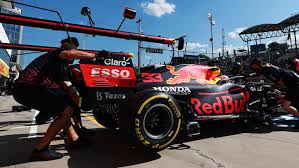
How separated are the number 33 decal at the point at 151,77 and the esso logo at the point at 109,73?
1.49ft

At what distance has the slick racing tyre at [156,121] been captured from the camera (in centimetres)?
331

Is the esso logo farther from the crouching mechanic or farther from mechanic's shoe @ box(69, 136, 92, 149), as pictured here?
mechanic's shoe @ box(69, 136, 92, 149)

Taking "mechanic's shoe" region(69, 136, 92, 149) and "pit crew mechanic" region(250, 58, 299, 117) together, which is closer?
"mechanic's shoe" region(69, 136, 92, 149)

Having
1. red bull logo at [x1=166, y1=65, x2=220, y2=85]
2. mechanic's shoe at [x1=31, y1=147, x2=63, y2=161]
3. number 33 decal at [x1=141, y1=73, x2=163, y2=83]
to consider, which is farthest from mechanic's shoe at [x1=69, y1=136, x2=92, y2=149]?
red bull logo at [x1=166, y1=65, x2=220, y2=85]

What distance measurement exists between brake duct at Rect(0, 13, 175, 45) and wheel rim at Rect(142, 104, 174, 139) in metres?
2.18

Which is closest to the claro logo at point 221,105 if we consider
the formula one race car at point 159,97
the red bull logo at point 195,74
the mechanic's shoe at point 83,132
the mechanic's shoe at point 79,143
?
the formula one race car at point 159,97

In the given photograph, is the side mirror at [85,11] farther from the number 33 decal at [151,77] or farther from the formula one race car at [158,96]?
the number 33 decal at [151,77]

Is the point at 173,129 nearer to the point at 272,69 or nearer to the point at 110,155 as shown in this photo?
the point at 110,155

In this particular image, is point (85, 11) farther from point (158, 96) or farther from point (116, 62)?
point (158, 96)

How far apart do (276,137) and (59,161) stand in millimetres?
3532

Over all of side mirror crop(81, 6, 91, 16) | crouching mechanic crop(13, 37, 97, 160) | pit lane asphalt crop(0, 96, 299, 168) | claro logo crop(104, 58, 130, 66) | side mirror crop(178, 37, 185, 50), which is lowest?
pit lane asphalt crop(0, 96, 299, 168)

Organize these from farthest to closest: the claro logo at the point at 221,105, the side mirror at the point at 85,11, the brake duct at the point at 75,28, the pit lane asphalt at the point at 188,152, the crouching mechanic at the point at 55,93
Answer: the side mirror at the point at 85,11, the brake duct at the point at 75,28, the claro logo at the point at 221,105, the crouching mechanic at the point at 55,93, the pit lane asphalt at the point at 188,152

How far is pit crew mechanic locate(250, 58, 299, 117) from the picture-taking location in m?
5.67

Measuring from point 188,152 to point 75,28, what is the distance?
3585mm
